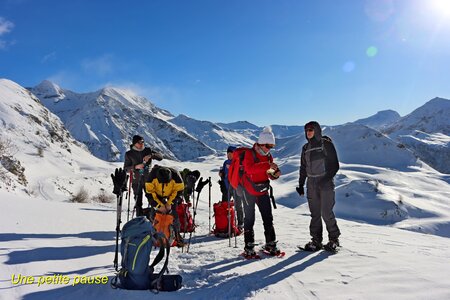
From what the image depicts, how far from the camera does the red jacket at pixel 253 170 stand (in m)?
5.91

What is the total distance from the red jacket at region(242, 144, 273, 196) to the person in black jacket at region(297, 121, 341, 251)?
1.11m

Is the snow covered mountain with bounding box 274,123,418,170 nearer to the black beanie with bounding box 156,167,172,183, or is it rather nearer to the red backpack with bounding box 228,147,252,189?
the red backpack with bounding box 228,147,252,189

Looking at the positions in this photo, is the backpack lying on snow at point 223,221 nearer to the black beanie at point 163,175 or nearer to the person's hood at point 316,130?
the black beanie at point 163,175

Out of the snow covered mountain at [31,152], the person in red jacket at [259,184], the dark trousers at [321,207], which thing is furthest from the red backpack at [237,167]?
the snow covered mountain at [31,152]

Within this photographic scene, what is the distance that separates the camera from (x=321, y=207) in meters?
6.37

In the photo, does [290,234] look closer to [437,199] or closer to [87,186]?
[87,186]

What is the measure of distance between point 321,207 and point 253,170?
1685mm

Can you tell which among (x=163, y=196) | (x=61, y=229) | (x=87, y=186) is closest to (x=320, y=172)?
(x=163, y=196)

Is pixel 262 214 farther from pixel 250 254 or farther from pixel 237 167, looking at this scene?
pixel 237 167

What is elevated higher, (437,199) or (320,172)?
(320,172)

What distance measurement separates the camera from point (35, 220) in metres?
7.83

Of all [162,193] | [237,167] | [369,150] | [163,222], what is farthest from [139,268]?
[369,150]

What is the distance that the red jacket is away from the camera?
19.4ft

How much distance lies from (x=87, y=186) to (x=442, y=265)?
75.5 feet
